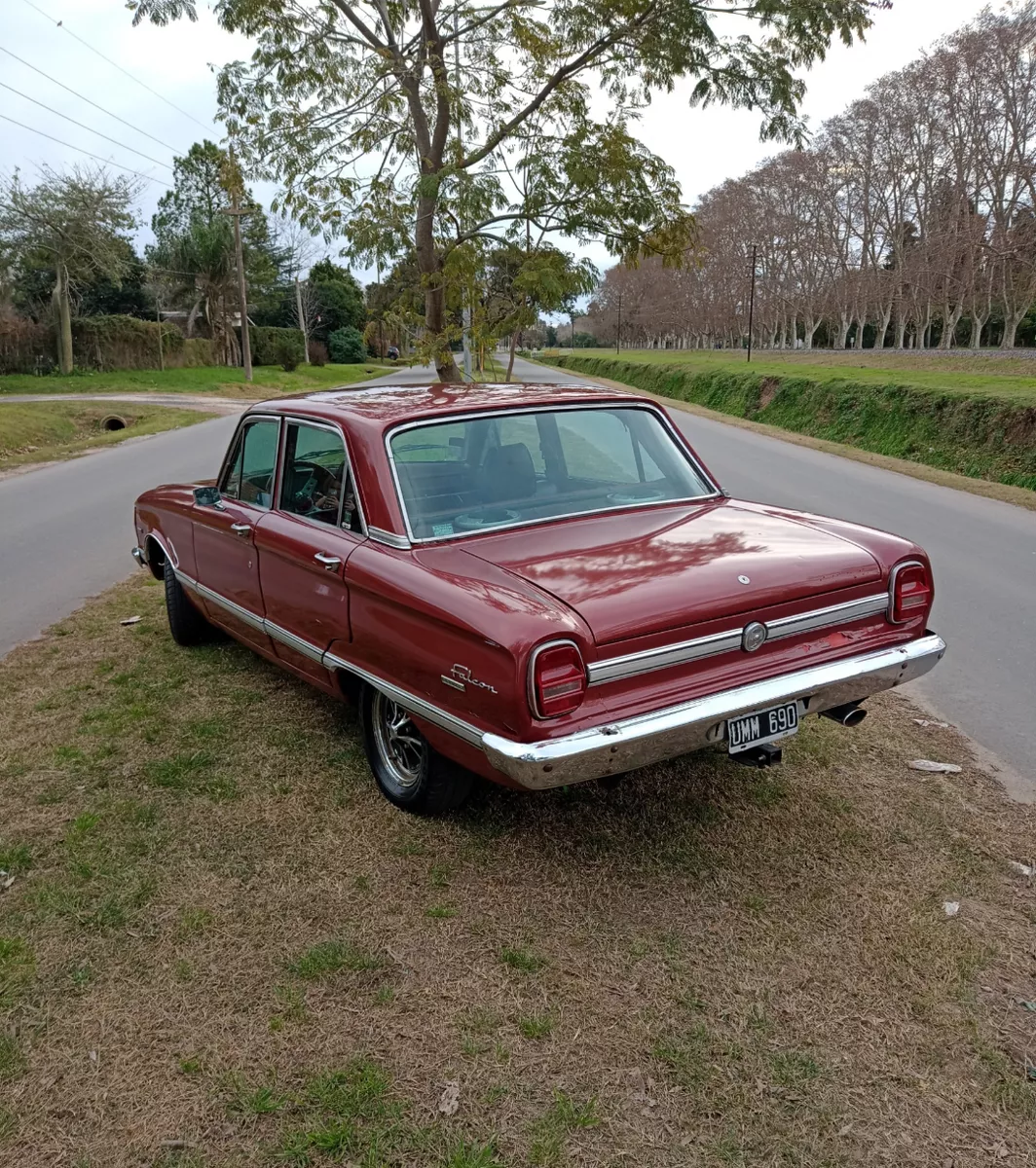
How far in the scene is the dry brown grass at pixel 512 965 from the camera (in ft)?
7.46

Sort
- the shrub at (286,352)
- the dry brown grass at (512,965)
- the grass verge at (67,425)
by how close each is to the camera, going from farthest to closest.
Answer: the shrub at (286,352), the grass verge at (67,425), the dry brown grass at (512,965)

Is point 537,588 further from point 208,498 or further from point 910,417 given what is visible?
point 910,417

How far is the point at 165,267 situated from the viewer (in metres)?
52.0

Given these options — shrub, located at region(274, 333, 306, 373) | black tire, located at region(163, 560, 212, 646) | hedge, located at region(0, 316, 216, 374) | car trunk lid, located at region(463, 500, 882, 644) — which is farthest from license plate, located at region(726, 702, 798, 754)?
shrub, located at region(274, 333, 306, 373)

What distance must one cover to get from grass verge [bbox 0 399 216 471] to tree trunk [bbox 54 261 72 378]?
39.0ft

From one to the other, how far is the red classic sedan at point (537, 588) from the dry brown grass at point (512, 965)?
0.45 m

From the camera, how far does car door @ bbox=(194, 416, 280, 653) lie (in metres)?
4.46

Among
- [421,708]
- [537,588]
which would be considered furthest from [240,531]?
[537,588]

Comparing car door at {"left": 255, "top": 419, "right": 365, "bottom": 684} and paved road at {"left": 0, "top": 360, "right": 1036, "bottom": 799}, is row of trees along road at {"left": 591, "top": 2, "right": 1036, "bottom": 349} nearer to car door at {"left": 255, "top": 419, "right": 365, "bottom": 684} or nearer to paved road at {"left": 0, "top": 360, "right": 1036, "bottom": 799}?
paved road at {"left": 0, "top": 360, "right": 1036, "bottom": 799}

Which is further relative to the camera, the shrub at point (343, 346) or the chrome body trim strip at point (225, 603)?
the shrub at point (343, 346)

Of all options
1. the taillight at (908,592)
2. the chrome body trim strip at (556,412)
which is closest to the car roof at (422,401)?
the chrome body trim strip at (556,412)

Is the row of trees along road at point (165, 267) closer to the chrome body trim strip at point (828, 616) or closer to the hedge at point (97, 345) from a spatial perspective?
the hedge at point (97, 345)

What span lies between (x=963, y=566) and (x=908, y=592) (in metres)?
4.86

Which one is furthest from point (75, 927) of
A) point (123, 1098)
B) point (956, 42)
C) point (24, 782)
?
point (956, 42)
